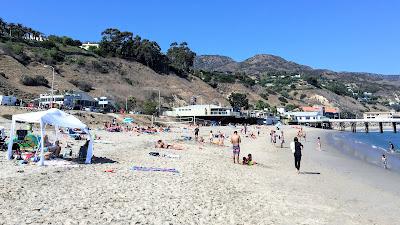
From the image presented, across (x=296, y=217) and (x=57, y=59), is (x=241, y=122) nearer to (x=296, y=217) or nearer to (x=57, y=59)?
(x=57, y=59)

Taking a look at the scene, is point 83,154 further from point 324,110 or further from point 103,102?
point 324,110

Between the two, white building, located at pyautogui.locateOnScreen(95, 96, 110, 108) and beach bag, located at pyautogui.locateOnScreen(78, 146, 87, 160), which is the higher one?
white building, located at pyautogui.locateOnScreen(95, 96, 110, 108)

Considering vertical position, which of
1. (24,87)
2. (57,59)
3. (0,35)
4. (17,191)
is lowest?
(17,191)

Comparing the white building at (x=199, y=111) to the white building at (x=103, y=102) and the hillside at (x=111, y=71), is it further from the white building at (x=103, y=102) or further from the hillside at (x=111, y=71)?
the white building at (x=103, y=102)

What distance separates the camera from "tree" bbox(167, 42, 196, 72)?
13312 centimetres

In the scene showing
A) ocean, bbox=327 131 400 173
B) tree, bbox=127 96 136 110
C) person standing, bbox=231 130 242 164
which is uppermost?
tree, bbox=127 96 136 110

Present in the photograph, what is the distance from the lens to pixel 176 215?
7.91 metres

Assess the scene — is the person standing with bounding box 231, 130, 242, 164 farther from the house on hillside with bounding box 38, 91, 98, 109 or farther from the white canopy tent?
the house on hillside with bounding box 38, 91, 98, 109

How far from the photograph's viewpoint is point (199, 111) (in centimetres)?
8806

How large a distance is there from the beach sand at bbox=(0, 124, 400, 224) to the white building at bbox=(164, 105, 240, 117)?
69.6 meters

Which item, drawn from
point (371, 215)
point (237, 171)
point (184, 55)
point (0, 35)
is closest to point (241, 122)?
point (184, 55)

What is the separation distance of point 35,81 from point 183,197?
233ft

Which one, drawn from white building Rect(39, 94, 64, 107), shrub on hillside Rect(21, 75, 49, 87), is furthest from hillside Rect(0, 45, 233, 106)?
white building Rect(39, 94, 64, 107)

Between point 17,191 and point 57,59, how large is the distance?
89558 mm
